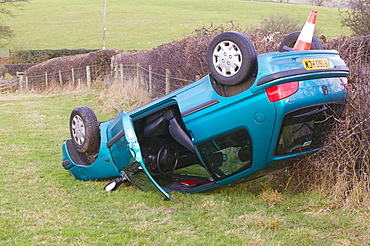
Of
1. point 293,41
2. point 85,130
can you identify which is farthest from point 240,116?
point 85,130

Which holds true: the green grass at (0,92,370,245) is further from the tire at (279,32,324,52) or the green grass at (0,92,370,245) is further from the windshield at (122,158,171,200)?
the tire at (279,32,324,52)

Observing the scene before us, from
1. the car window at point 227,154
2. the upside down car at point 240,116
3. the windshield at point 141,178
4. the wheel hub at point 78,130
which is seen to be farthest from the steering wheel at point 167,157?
the wheel hub at point 78,130

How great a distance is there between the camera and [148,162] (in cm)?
653

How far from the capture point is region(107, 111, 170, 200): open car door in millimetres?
5727

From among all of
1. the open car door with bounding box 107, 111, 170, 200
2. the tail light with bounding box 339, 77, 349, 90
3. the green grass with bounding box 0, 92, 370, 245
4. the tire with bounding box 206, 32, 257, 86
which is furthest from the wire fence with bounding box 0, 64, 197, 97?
the tail light with bounding box 339, 77, 349, 90

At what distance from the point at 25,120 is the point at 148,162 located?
8.56 meters

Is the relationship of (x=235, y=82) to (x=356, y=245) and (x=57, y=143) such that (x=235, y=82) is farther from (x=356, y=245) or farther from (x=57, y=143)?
(x=57, y=143)

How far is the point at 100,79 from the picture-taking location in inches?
910

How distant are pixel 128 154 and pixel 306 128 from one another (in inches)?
88.8

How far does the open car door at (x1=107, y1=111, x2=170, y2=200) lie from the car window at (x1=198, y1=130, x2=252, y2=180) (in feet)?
2.30

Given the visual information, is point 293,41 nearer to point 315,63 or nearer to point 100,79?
point 315,63

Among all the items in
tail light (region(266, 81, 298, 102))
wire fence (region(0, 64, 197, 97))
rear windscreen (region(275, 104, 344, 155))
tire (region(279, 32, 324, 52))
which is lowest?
wire fence (region(0, 64, 197, 97))

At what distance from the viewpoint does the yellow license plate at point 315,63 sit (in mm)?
4836

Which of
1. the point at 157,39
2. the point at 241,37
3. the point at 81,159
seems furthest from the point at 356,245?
the point at 157,39
